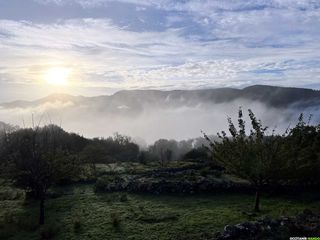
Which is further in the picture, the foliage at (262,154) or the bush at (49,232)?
the foliage at (262,154)

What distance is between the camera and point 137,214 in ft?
72.9

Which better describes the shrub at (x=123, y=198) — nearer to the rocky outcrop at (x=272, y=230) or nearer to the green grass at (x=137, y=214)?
the green grass at (x=137, y=214)

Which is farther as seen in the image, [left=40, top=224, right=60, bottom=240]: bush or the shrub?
the shrub

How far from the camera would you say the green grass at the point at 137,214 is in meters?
19.0

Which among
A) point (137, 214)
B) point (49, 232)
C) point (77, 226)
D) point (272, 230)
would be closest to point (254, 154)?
point (272, 230)

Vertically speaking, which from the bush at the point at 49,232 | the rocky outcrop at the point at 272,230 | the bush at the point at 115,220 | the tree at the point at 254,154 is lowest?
the bush at the point at 49,232

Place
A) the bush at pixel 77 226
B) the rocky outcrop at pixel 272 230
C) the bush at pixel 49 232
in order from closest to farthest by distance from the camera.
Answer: the rocky outcrop at pixel 272 230 → the bush at pixel 49 232 → the bush at pixel 77 226

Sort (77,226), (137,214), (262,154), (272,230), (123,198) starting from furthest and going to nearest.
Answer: (123,198) → (137,214) → (262,154) → (77,226) → (272,230)

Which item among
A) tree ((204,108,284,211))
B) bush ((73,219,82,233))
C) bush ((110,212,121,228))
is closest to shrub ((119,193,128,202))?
bush ((110,212,121,228))

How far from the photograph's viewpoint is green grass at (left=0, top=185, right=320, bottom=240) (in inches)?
747

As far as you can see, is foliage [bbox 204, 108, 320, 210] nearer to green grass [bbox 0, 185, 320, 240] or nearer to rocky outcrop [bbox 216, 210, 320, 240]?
green grass [bbox 0, 185, 320, 240]

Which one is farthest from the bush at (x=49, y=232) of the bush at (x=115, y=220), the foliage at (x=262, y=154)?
the foliage at (x=262, y=154)

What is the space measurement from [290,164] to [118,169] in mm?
24865

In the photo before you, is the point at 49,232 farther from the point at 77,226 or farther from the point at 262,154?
the point at 262,154
